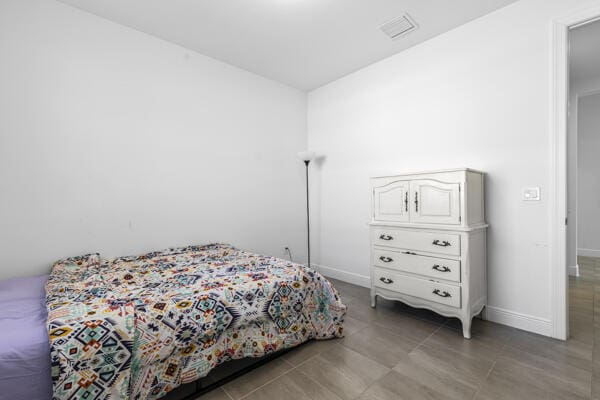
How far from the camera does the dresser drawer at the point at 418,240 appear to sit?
2246 millimetres

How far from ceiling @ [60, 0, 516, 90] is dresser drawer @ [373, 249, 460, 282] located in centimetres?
213

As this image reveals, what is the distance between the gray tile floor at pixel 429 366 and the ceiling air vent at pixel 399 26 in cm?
270

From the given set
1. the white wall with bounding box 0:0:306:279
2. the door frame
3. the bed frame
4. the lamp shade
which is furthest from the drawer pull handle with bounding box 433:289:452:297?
the lamp shade

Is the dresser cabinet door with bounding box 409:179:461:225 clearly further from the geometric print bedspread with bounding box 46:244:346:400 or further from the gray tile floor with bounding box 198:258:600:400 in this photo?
the geometric print bedspread with bounding box 46:244:346:400

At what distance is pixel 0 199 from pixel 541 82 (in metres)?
4.17

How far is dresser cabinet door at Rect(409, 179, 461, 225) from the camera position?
2.24 metres

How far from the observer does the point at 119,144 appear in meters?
2.53

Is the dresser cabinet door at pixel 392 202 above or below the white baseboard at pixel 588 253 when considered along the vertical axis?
above

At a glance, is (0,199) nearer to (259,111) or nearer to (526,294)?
(259,111)

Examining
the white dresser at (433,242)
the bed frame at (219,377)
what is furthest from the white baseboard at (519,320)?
the bed frame at (219,377)

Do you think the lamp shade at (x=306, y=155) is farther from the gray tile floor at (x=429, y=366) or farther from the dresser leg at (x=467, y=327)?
the dresser leg at (x=467, y=327)

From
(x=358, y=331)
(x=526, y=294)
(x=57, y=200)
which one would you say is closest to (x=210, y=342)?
(x=358, y=331)

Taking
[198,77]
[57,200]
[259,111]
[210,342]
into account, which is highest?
[198,77]

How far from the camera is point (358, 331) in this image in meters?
2.29
